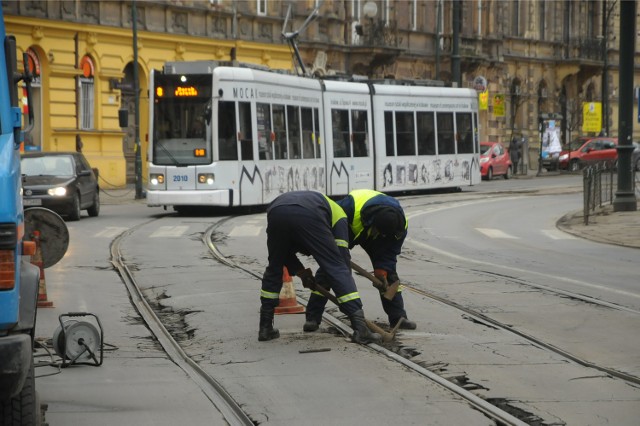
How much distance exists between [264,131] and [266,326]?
18035mm

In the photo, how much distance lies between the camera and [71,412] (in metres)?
7.68

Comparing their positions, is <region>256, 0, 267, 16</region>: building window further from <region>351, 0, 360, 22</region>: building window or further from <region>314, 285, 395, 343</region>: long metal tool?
<region>314, 285, 395, 343</region>: long metal tool

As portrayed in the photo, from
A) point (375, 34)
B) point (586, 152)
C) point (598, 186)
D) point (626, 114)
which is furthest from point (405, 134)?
point (586, 152)

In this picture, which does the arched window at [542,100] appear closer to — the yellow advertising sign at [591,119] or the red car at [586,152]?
the red car at [586,152]

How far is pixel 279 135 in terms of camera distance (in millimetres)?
28766

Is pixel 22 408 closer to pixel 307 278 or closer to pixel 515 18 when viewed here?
pixel 307 278

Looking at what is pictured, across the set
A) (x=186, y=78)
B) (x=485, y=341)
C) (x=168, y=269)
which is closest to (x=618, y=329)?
(x=485, y=341)

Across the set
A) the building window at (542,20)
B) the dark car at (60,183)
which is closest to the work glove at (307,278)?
the dark car at (60,183)

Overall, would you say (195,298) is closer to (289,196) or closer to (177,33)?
(289,196)

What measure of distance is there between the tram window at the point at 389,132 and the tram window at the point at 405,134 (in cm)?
29

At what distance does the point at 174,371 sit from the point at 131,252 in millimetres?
9728

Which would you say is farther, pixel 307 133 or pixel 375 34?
pixel 375 34

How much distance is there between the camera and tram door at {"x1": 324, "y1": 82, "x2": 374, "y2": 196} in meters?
32.2

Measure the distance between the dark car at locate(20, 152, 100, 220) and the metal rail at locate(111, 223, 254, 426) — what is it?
984 cm
